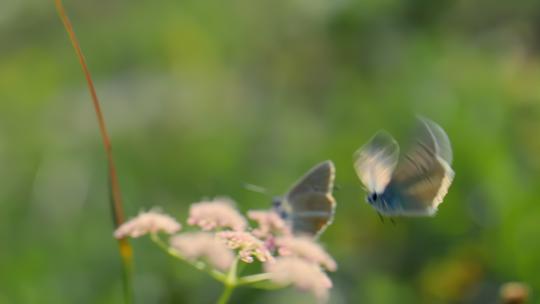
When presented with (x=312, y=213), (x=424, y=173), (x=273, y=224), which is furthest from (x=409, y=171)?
(x=273, y=224)

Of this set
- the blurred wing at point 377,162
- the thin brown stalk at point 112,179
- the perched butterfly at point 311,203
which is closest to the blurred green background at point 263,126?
the thin brown stalk at point 112,179

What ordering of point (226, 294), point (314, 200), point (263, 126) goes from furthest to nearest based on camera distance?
point (263, 126), point (314, 200), point (226, 294)

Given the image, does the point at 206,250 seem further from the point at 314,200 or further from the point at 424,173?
the point at 424,173

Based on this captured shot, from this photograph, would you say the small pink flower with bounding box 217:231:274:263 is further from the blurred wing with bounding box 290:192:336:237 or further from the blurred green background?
the blurred green background

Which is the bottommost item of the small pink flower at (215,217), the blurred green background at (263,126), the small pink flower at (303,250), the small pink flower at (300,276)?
the small pink flower at (300,276)

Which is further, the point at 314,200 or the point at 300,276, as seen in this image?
the point at 314,200

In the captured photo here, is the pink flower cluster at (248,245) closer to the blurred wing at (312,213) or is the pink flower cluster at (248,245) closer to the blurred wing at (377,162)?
the blurred wing at (312,213)

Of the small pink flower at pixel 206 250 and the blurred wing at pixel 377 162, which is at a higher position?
the blurred wing at pixel 377 162
